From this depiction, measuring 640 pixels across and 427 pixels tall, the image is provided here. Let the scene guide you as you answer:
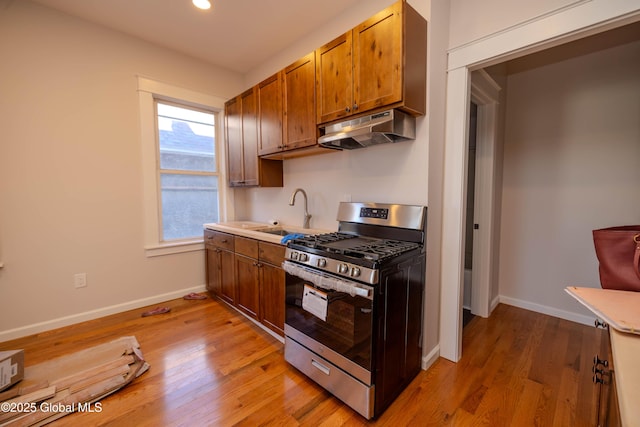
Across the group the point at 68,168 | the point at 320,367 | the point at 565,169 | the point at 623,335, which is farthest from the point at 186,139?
the point at 565,169

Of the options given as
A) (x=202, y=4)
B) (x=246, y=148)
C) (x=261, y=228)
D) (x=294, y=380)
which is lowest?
(x=294, y=380)

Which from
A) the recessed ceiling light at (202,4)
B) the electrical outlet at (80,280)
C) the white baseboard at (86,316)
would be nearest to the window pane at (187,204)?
the white baseboard at (86,316)

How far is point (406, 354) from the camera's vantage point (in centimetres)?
175

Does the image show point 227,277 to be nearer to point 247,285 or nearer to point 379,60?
point 247,285

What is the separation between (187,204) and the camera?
341 cm

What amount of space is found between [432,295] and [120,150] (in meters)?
3.27

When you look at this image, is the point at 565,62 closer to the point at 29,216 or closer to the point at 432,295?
the point at 432,295

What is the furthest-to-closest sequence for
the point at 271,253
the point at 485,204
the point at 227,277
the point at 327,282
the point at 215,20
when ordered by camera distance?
the point at 227,277, the point at 485,204, the point at 215,20, the point at 271,253, the point at 327,282

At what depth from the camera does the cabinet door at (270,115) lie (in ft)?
8.61

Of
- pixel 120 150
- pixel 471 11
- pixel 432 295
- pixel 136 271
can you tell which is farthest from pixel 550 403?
pixel 120 150

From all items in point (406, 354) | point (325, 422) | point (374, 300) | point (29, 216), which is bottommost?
point (325, 422)

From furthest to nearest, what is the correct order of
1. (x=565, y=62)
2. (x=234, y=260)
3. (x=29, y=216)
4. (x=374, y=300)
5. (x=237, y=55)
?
(x=237, y=55)
(x=234, y=260)
(x=565, y=62)
(x=29, y=216)
(x=374, y=300)

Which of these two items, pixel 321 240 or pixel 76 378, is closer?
pixel 76 378

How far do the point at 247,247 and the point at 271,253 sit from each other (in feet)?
1.33
